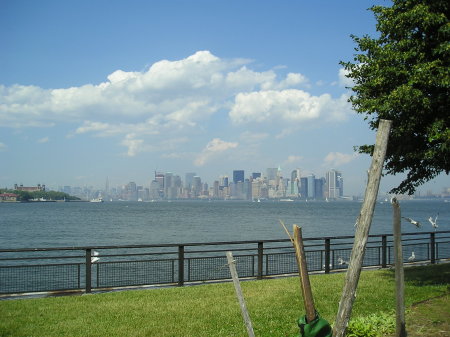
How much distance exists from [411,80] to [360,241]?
7.04m

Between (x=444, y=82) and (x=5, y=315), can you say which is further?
(x=444, y=82)

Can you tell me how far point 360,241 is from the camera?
5148mm

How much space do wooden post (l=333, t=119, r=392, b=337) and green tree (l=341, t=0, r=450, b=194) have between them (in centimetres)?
603

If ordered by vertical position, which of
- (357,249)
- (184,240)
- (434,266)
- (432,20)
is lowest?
(184,240)

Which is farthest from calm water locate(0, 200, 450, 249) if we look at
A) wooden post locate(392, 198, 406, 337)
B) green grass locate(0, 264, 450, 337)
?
wooden post locate(392, 198, 406, 337)

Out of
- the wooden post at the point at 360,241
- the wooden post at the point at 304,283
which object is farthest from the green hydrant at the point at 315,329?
the wooden post at the point at 360,241

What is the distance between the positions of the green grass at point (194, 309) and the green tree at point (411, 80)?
3.37 m

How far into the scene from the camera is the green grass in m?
7.45

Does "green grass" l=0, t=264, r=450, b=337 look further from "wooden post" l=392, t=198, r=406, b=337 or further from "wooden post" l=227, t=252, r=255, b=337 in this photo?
"wooden post" l=227, t=252, r=255, b=337

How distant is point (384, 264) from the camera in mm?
15234

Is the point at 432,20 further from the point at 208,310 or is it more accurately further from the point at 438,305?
the point at 208,310

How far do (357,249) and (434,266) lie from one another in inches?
434

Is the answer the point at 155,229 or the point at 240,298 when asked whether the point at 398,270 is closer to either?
the point at 240,298

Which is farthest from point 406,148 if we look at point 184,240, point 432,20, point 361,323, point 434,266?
point 184,240
